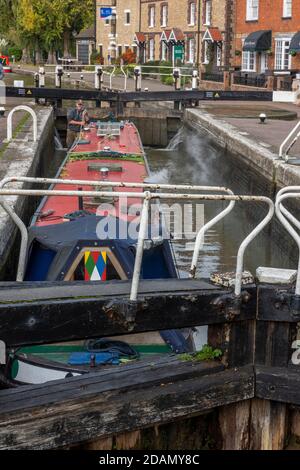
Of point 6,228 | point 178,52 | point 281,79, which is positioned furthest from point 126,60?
point 6,228

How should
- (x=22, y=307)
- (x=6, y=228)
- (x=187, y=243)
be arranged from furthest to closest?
(x=187, y=243), (x=6, y=228), (x=22, y=307)

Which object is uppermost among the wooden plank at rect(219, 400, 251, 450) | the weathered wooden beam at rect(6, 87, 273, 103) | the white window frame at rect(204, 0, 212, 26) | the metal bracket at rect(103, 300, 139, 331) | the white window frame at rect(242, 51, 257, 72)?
the white window frame at rect(204, 0, 212, 26)

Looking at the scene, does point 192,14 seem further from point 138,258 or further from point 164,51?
point 138,258

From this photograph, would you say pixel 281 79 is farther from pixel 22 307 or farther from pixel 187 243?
pixel 22 307

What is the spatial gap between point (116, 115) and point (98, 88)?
3.41 m

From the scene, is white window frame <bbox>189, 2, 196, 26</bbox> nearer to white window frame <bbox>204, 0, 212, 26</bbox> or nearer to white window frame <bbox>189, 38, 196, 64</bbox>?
white window frame <bbox>189, 38, 196, 64</bbox>

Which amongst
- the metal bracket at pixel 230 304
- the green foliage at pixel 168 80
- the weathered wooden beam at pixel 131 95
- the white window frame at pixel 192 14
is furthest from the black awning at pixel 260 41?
the metal bracket at pixel 230 304

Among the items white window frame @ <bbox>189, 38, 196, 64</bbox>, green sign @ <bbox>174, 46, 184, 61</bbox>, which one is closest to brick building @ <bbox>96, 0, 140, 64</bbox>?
green sign @ <bbox>174, 46, 184, 61</bbox>

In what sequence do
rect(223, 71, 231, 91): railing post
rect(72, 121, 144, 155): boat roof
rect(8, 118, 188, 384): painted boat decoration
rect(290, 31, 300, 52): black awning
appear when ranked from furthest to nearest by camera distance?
rect(223, 71, 231, 91): railing post
rect(290, 31, 300, 52): black awning
rect(72, 121, 144, 155): boat roof
rect(8, 118, 188, 384): painted boat decoration

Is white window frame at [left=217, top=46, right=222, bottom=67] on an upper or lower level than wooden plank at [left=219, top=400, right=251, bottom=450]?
upper

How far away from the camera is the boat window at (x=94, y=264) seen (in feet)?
26.3

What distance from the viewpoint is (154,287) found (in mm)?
5312

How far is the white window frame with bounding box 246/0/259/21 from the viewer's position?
41312 mm

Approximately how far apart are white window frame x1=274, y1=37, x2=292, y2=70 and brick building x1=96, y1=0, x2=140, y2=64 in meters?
23.8
